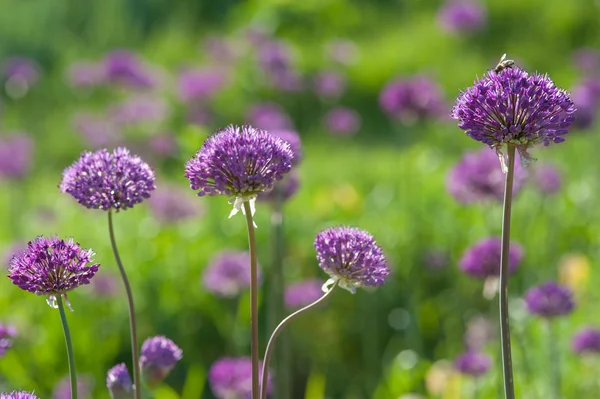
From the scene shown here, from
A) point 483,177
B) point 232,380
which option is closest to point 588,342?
point 483,177

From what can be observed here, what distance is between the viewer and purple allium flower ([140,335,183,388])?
1.43 m

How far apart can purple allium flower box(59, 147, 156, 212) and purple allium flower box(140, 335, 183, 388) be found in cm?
25

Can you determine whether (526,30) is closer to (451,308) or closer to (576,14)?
(576,14)

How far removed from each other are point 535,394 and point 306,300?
42.1 inches

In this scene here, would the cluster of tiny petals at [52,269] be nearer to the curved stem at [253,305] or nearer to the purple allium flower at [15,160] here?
the curved stem at [253,305]

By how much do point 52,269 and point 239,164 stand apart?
0.98 ft

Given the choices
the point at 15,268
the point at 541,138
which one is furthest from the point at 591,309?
the point at 15,268

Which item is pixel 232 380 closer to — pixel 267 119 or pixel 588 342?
pixel 588 342

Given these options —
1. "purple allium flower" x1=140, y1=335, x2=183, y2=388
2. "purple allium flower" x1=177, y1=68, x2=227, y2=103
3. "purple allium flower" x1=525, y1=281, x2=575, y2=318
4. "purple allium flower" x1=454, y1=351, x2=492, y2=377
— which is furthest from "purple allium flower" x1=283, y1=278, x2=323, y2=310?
"purple allium flower" x1=177, y1=68, x2=227, y2=103

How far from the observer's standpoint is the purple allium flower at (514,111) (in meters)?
1.23

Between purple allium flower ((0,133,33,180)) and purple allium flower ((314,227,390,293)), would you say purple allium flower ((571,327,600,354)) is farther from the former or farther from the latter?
purple allium flower ((0,133,33,180))

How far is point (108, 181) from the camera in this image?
1.35m

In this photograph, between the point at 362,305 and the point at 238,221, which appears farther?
the point at 238,221

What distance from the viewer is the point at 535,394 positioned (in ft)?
8.48
